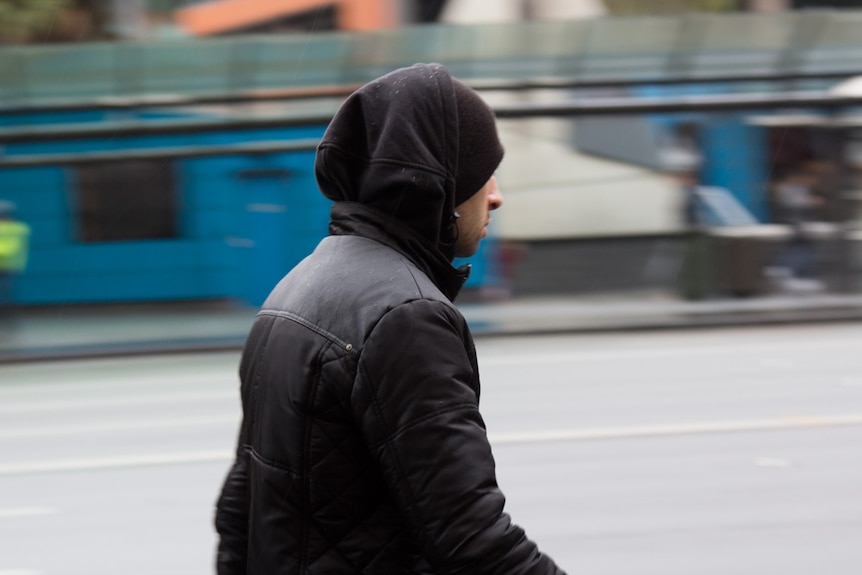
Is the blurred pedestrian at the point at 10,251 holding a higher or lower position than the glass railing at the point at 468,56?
lower

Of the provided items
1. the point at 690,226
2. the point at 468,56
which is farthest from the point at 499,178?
the point at 690,226

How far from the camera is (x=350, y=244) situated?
174 centimetres

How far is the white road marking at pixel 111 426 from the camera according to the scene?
699 cm

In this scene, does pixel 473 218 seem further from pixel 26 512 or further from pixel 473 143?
pixel 26 512

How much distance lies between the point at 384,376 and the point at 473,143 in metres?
0.39

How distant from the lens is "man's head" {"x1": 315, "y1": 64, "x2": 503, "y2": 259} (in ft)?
5.49

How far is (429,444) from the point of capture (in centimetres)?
159

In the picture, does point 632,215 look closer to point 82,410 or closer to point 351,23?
point 351,23

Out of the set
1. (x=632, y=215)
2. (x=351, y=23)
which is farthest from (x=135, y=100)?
(x=632, y=215)

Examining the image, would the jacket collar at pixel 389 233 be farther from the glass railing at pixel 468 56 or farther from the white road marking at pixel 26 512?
the glass railing at pixel 468 56

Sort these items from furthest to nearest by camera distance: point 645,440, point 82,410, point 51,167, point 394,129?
point 51,167
point 82,410
point 645,440
point 394,129

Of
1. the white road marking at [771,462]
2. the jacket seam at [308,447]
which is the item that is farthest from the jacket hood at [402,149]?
the white road marking at [771,462]

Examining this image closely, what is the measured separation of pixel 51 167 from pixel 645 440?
5701mm

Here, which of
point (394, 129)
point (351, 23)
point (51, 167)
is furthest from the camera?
point (51, 167)
